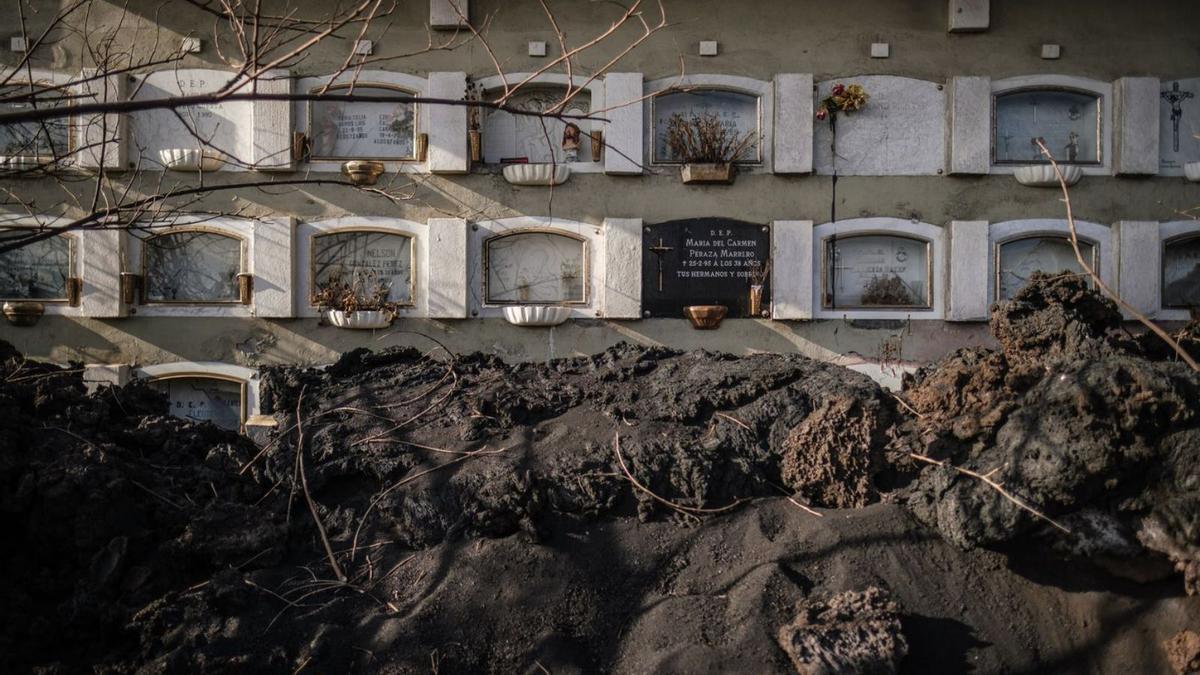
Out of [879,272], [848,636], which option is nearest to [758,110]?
[879,272]

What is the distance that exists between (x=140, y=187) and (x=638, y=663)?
29.4ft

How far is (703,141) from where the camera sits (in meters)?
10.4

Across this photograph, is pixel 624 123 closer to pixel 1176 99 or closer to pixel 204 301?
pixel 204 301

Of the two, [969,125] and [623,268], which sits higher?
[969,125]

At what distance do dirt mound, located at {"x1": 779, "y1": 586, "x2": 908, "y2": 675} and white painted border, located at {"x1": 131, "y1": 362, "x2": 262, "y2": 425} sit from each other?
25.7 feet

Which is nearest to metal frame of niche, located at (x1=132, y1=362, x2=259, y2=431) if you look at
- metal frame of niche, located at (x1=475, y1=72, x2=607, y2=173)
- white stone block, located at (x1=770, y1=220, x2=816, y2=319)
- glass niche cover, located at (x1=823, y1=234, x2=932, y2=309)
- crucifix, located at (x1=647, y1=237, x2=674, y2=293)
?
metal frame of niche, located at (x1=475, y1=72, x2=607, y2=173)

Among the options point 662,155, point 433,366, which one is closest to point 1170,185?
point 662,155

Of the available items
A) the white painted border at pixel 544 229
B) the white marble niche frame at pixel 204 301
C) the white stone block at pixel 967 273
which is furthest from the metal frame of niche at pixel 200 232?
the white stone block at pixel 967 273

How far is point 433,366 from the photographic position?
5535mm

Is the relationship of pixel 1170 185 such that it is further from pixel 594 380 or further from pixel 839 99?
pixel 594 380

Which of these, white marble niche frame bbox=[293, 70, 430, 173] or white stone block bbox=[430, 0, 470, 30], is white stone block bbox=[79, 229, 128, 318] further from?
white stone block bbox=[430, 0, 470, 30]

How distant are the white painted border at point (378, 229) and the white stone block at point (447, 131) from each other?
0.70m

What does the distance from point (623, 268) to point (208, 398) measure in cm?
456

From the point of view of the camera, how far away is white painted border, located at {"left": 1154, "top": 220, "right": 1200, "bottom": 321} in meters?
10.5
